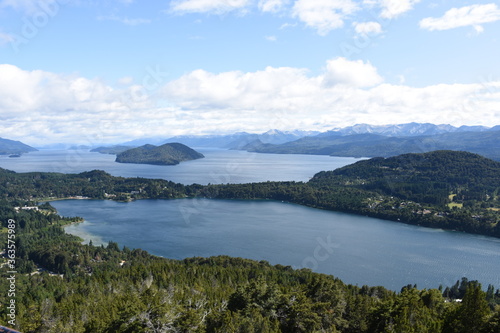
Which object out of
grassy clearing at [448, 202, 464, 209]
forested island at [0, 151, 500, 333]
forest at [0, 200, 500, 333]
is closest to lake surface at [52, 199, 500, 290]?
forested island at [0, 151, 500, 333]

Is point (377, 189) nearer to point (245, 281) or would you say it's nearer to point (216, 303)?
point (245, 281)

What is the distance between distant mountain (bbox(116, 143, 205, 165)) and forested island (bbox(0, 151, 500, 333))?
81375 mm

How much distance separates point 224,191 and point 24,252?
45905 mm

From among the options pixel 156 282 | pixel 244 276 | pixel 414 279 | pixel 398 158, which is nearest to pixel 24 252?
pixel 156 282

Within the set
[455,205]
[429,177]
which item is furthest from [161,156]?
[455,205]

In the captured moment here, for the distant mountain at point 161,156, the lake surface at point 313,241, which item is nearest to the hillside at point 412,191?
the lake surface at point 313,241

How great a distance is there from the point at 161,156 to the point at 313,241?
5462 inches

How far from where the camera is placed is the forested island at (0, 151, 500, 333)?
1491cm

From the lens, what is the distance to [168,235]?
152 feet

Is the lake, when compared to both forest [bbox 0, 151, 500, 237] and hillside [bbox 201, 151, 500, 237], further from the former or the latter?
forest [bbox 0, 151, 500, 237]

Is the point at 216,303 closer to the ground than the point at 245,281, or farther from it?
farther from it

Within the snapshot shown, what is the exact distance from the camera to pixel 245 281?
26578 millimetres

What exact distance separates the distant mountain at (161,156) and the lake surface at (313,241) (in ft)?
331

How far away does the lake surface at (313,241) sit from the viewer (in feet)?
113
